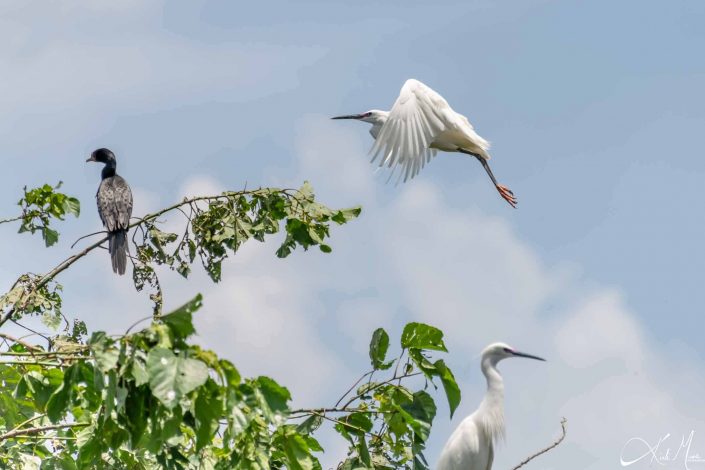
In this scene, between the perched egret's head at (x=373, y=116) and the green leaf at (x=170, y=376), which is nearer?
the green leaf at (x=170, y=376)

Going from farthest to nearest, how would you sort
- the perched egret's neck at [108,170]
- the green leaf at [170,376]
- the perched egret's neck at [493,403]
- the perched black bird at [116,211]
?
the perched egret's neck at [108,170], the perched black bird at [116,211], the perched egret's neck at [493,403], the green leaf at [170,376]

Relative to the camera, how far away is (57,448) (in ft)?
18.9

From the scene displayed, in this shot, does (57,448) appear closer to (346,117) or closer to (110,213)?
(110,213)

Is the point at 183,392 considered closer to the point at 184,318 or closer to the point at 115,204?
the point at 184,318

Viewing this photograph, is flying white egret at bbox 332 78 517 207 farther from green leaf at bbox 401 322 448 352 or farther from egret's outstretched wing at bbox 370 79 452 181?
green leaf at bbox 401 322 448 352

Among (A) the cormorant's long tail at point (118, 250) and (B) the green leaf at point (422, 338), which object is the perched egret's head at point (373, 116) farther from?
(B) the green leaf at point (422, 338)

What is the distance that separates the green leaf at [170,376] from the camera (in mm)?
3141

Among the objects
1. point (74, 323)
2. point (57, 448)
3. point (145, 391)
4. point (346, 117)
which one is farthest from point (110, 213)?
point (145, 391)

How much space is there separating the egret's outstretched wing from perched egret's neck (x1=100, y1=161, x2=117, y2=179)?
237cm

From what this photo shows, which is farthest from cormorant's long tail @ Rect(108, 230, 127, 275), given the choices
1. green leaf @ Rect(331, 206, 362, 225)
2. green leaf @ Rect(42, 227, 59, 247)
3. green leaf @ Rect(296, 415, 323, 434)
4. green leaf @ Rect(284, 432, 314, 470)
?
green leaf @ Rect(284, 432, 314, 470)

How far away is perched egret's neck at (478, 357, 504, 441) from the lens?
7.03 m

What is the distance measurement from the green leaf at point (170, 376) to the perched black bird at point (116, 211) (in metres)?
4.20

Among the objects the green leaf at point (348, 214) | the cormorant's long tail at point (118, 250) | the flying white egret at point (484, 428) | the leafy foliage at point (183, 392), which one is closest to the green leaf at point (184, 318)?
the leafy foliage at point (183, 392)

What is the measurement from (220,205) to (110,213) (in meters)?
2.16
